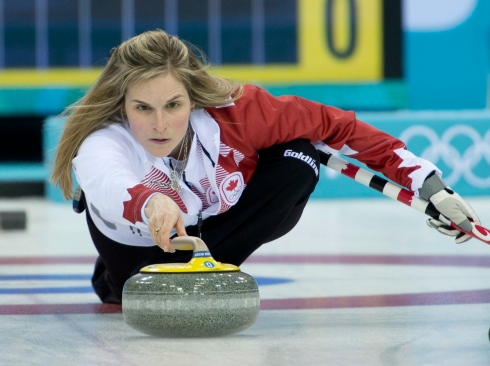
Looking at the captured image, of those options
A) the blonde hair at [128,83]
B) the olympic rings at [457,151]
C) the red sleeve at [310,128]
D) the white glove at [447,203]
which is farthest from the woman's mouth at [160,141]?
the olympic rings at [457,151]

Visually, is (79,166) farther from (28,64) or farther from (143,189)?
(28,64)

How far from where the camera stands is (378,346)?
7.66ft

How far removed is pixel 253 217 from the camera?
3.05 m

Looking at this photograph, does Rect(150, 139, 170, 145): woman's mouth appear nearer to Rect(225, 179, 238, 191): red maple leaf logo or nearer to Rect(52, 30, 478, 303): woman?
Rect(52, 30, 478, 303): woman

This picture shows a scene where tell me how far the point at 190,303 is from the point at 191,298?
0.05ft

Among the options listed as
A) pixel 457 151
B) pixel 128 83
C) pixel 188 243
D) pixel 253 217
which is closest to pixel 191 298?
pixel 188 243

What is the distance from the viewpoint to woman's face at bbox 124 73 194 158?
8.40ft

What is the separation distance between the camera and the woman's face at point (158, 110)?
2.56 meters

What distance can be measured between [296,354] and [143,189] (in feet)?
1.72

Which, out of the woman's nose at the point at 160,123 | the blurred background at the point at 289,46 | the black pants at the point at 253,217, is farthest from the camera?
the blurred background at the point at 289,46

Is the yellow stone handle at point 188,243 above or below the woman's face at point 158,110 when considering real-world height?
below

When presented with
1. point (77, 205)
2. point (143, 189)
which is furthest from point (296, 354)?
point (77, 205)

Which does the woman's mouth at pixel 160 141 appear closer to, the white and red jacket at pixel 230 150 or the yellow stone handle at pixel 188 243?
the white and red jacket at pixel 230 150

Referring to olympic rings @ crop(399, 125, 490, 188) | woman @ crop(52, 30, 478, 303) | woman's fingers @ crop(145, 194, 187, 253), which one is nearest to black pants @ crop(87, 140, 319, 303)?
woman @ crop(52, 30, 478, 303)
